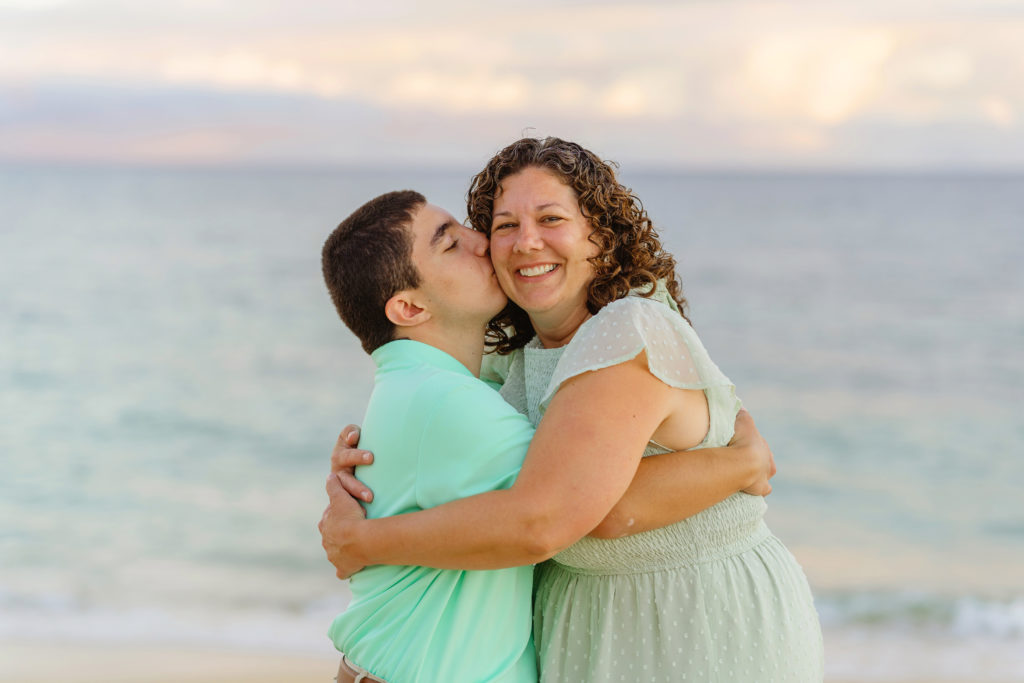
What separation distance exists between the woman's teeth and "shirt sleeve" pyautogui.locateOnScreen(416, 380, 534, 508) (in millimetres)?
453

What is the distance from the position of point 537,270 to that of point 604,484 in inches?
26.0

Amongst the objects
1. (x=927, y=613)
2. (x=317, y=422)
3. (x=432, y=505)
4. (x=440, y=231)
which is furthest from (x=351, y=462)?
(x=317, y=422)

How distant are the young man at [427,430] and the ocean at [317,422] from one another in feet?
14.5

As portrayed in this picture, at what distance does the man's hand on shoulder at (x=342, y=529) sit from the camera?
87.4 inches

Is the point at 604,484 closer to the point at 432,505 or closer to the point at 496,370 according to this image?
the point at 432,505

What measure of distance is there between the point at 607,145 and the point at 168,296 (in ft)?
37.4

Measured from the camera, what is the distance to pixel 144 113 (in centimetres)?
3231

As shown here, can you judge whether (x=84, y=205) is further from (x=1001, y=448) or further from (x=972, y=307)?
(x=1001, y=448)

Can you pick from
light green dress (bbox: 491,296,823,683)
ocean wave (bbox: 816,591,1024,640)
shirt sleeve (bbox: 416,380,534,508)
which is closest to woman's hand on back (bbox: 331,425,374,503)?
shirt sleeve (bbox: 416,380,534,508)

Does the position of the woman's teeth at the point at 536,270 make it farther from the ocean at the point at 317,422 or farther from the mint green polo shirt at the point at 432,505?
the ocean at the point at 317,422

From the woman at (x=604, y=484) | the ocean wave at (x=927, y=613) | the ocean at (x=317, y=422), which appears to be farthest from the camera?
the ocean at (x=317, y=422)

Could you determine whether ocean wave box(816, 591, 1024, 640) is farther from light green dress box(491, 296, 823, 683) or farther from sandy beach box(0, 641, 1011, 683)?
light green dress box(491, 296, 823, 683)

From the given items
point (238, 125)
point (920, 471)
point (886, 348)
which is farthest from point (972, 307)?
point (238, 125)

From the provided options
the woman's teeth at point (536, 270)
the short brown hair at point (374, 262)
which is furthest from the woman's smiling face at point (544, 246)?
the short brown hair at point (374, 262)
